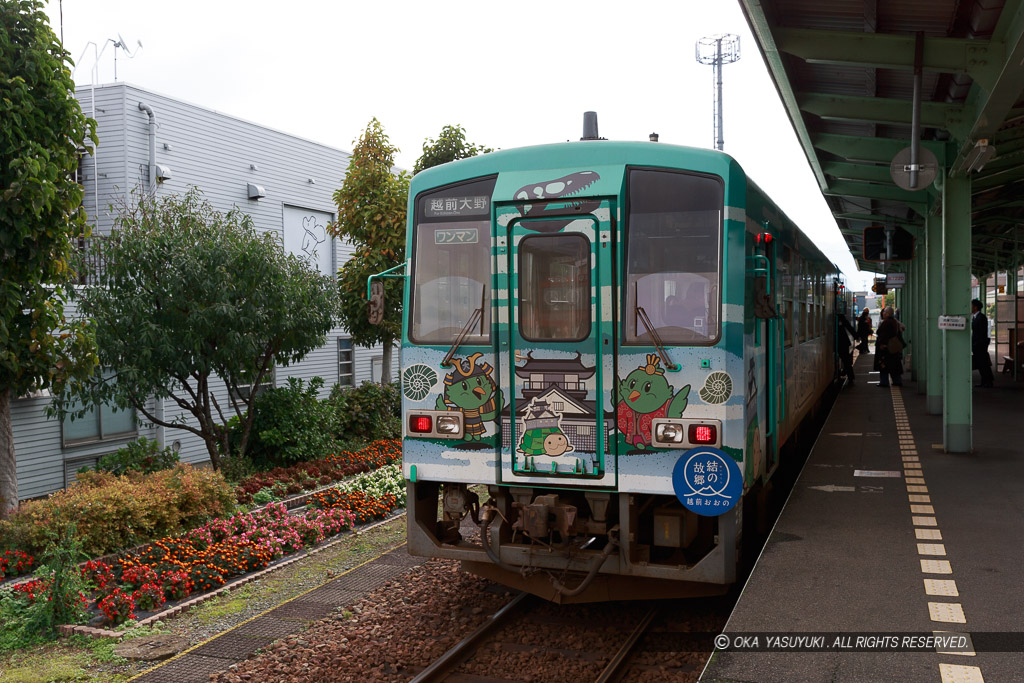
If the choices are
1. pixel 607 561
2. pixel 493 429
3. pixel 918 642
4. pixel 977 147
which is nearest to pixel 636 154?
pixel 493 429

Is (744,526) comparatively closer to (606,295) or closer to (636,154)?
(606,295)

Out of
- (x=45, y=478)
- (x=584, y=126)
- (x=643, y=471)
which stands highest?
(x=584, y=126)

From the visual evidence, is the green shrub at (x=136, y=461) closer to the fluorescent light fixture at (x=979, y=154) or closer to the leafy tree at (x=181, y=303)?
the leafy tree at (x=181, y=303)

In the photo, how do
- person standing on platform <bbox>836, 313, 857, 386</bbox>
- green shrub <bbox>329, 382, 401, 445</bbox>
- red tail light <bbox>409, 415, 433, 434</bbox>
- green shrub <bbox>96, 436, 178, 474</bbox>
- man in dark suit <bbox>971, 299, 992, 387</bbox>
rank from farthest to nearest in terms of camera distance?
person standing on platform <bbox>836, 313, 857, 386</bbox>
man in dark suit <bbox>971, 299, 992, 387</bbox>
green shrub <bbox>329, 382, 401, 445</bbox>
green shrub <bbox>96, 436, 178, 474</bbox>
red tail light <bbox>409, 415, 433, 434</bbox>

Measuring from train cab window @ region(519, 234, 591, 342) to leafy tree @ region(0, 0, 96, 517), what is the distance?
203 inches

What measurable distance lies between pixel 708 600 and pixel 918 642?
279 cm

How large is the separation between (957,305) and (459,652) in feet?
24.4

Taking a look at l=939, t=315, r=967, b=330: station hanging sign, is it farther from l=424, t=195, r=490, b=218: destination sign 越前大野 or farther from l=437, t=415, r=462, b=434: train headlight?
l=437, t=415, r=462, b=434: train headlight

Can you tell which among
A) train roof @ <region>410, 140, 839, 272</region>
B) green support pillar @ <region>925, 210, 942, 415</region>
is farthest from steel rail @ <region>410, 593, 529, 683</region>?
green support pillar @ <region>925, 210, 942, 415</region>

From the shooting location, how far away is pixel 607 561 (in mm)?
5762

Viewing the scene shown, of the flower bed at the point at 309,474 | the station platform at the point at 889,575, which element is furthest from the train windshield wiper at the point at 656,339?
the flower bed at the point at 309,474

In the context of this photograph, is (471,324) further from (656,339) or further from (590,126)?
(590,126)

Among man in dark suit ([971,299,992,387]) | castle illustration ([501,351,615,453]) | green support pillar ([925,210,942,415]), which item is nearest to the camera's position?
castle illustration ([501,351,615,453])

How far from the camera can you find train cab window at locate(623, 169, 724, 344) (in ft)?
18.6
